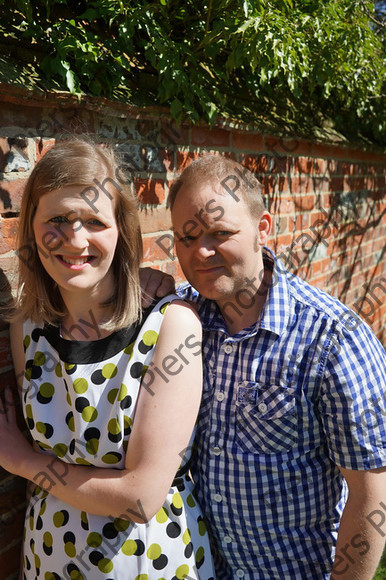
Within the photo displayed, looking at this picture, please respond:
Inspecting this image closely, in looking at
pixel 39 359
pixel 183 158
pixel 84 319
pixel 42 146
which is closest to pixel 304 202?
pixel 183 158

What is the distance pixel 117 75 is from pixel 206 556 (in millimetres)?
1734

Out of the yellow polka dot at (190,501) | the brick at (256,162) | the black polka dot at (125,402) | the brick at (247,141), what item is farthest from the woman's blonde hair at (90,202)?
the brick at (256,162)

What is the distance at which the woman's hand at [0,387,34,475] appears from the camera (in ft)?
5.95

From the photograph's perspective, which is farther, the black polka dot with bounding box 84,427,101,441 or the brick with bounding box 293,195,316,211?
the brick with bounding box 293,195,316,211

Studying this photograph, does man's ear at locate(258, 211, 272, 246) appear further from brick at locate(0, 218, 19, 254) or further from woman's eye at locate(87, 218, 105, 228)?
brick at locate(0, 218, 19, 254)

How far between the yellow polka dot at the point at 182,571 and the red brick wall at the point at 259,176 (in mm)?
639

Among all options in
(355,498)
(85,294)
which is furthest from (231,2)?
(355,498)

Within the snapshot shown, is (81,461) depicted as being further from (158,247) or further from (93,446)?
(158,247)

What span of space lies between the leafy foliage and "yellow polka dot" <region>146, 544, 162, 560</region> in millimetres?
1486

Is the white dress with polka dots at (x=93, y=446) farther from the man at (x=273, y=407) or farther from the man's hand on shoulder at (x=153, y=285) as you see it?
the man at (x=273, y=407)

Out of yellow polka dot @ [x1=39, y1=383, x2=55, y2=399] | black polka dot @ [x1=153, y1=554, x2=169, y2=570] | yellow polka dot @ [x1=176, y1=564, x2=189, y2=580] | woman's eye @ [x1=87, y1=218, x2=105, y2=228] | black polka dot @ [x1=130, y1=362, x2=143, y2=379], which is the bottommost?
yellow polka dot @ [x1=176, y1=564, x2=189, y2=580]

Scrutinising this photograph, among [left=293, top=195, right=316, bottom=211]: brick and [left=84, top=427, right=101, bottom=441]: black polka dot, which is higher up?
[left=293, top=195, right=316, bottom=211]: brick

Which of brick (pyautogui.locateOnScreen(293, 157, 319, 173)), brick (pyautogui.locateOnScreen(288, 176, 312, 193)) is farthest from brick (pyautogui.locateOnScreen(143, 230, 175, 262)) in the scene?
brick (pyautogui.locateOnScreen(293, 157, 319, 173))

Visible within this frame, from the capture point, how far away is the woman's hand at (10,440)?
1814 mm
